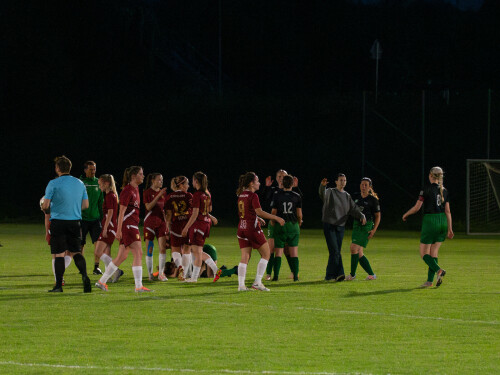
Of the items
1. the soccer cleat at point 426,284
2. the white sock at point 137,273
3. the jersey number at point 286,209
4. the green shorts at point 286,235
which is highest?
the jersey number at point 286,209

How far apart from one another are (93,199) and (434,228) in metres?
6.64

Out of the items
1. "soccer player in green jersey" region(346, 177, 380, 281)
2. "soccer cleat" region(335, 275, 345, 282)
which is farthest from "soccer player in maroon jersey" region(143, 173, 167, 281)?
"soccer player in green jersey" region(346, 177, 380, 281)

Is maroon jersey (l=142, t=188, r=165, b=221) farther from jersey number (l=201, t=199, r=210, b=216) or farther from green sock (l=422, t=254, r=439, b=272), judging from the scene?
green sock (l=422, t=254, r=439, b=272)

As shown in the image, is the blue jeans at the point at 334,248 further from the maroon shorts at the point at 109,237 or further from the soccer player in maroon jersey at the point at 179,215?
the maroon shorts at the point at 109,237

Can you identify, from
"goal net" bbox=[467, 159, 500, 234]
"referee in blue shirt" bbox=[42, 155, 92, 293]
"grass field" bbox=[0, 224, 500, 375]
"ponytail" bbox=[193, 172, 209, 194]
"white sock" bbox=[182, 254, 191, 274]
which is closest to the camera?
"grass field" bbox=[0, 224, 500, 375]

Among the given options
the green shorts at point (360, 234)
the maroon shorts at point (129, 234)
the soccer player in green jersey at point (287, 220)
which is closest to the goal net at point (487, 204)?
the green shorts at point (360, 234)

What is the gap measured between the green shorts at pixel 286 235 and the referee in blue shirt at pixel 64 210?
12.9ft

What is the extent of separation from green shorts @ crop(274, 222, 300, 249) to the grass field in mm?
669

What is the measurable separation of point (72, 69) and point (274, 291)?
152ft

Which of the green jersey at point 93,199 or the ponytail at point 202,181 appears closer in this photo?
the ponytail at point 202,181

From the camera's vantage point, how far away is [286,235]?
1669 centimetres

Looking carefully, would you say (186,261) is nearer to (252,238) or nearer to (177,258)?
(177,258)

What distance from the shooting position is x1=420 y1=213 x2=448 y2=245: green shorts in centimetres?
1530

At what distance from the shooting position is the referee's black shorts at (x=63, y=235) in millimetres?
13898
